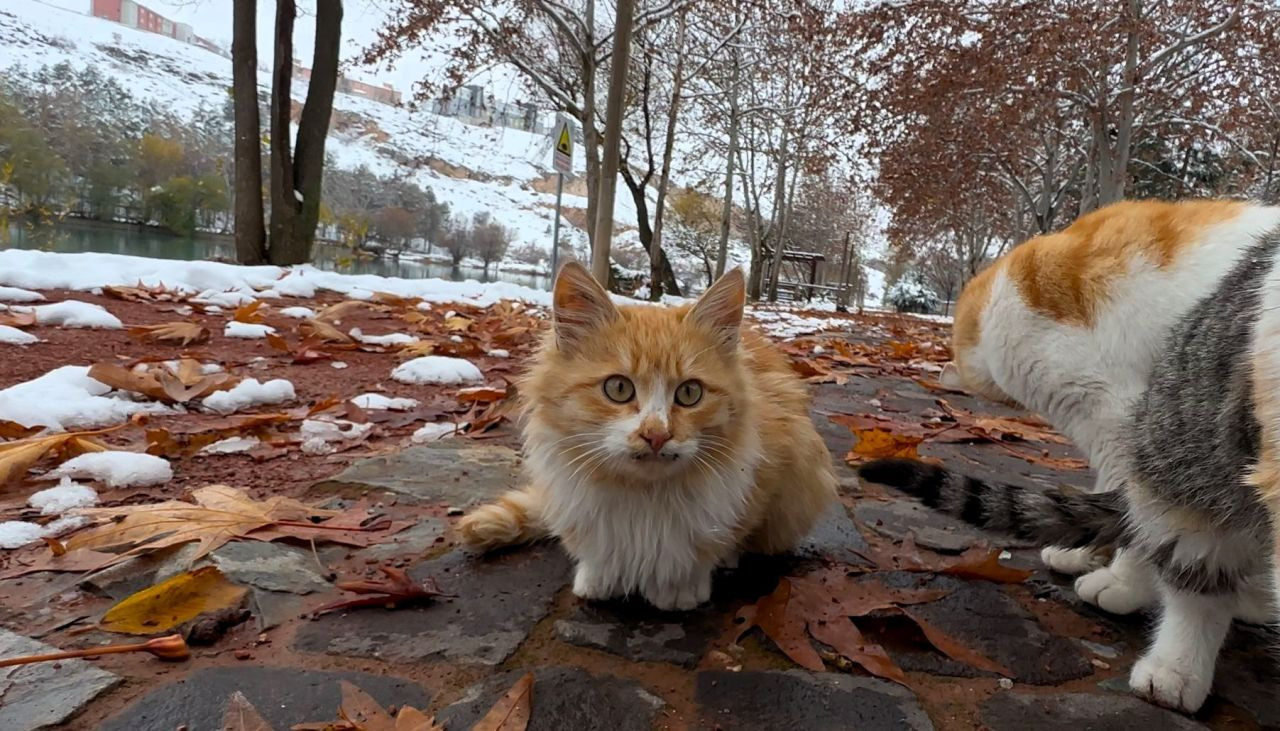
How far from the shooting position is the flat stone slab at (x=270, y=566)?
1543mm

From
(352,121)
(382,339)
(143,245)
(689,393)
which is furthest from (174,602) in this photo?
(352,121)

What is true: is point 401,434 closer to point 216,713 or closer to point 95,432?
point 95,432

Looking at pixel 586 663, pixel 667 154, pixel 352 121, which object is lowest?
pixel 586 663

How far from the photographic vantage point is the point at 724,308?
6.00ft

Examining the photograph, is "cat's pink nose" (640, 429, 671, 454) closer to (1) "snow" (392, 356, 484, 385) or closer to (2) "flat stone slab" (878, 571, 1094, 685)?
(2) "flat stone slab" (878, 571, 1094, 685)

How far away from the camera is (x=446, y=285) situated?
9.21 metres

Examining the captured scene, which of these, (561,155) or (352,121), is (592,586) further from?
(352,121)

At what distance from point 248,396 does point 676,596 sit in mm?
2391

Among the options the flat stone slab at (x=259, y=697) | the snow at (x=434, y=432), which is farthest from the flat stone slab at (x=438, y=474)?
the flat stone slab at (x=259, y=697)

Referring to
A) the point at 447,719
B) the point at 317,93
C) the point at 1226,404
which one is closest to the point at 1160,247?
the point at 1226,404

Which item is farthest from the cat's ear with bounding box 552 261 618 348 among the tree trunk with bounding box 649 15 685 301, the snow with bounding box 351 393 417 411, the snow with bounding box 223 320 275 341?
the tree trunk with bounding box 649 15 685 301

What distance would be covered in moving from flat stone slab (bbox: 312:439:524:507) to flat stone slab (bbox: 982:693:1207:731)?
5.33 ft

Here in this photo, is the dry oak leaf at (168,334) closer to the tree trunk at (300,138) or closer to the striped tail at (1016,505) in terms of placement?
the striped tail at (1016,505)

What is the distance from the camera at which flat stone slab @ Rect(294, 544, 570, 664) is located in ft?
4.47
